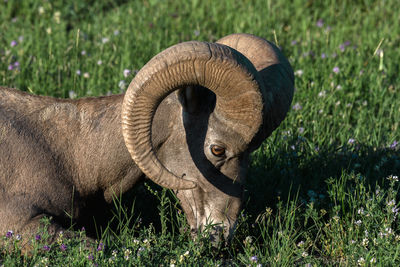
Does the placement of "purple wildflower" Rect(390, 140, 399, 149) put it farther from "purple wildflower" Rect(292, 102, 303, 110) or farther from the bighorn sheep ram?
the bighorn sheep ram

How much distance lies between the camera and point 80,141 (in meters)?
5.56

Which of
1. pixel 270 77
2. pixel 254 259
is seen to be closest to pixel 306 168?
pixel 270 77

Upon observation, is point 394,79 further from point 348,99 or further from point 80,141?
point 80,141

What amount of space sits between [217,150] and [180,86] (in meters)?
0.65

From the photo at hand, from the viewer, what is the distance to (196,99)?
17.3 feet

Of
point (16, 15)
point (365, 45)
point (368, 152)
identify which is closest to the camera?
point (368, 152)

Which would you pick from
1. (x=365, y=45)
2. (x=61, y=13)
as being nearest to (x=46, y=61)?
(x=61, y=13)

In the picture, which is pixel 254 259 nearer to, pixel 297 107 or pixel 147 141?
pixel 147 141

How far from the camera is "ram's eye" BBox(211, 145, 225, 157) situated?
530cm

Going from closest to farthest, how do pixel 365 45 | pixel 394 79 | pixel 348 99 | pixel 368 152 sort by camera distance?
pixel 368 152 → pixel 348 99 → pixel 394 79 → pixel 365 45

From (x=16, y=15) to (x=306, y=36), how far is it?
4481 millimetres

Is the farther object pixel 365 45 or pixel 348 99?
pixel 365 45

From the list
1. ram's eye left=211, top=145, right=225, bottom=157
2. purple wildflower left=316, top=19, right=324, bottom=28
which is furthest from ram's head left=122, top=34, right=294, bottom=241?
purple wildflower left=316, top=19, right=324, bottom=28

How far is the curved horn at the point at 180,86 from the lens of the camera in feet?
15.6
